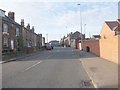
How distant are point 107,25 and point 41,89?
56.8 metres

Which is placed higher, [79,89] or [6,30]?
[6,30]

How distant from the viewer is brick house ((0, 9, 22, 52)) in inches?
1863

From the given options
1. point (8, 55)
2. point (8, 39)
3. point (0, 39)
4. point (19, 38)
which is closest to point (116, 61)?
point (8, 55)

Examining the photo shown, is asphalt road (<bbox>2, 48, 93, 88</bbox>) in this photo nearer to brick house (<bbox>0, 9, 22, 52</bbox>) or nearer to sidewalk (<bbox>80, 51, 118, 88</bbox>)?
sidewalk (<bbox>80, 51, 118, 88</bbox>)

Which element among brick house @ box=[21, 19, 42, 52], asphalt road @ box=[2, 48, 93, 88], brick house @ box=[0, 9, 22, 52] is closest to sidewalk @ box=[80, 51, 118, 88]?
asphalt road @ box=[2, 48, 93, 88]

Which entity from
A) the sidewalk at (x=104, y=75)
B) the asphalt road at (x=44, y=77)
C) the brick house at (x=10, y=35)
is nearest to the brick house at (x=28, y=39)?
the brick house at (x=10, y=35)

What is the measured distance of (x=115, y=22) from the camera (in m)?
65.9

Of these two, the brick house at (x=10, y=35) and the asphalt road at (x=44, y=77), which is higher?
the brick house at (x=10, y=35)

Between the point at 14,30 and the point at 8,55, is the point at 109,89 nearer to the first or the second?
the point at 8,55

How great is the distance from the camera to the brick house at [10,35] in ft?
155

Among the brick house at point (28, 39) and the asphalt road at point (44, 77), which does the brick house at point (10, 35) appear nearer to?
the brick house at point (28, 39)

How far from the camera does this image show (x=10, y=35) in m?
51.1

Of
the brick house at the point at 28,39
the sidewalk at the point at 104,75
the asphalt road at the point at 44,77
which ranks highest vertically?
the brick house at the point at 28,39

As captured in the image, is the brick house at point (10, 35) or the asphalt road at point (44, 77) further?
the brick house at point (10, 35)
